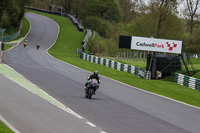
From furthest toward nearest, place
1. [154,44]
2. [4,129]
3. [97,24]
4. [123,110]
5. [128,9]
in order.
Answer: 1. [128,9]
2. [97,24]
3. [154,44]
4. [123,110]
5. [4,129]

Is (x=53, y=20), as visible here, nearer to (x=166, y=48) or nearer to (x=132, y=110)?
(x=166, y=48)

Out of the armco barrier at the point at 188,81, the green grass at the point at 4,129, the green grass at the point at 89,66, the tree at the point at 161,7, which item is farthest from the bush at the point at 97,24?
the green grass at the point at 4,129

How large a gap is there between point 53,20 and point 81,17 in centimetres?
1391

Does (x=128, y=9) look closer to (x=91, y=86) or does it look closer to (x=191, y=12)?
(x=191, y=12)

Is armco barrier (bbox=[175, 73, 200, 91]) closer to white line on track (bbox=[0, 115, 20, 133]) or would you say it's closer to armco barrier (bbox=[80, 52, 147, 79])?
armco barrier (bbox=[80, 52, 147, 79])

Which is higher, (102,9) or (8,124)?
(102,9)

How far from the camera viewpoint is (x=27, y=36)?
226 feet

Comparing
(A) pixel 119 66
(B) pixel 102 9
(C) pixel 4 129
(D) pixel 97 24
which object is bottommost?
(A) pixel 119 66

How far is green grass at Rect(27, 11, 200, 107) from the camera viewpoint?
25672mm

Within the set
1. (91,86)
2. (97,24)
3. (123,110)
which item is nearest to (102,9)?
(97,24)

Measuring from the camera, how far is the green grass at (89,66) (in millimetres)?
25672

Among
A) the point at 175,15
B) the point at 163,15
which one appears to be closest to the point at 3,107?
the point at 163,15

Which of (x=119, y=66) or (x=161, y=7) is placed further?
(x=161, y=7)

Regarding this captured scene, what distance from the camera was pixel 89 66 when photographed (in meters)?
39.6
